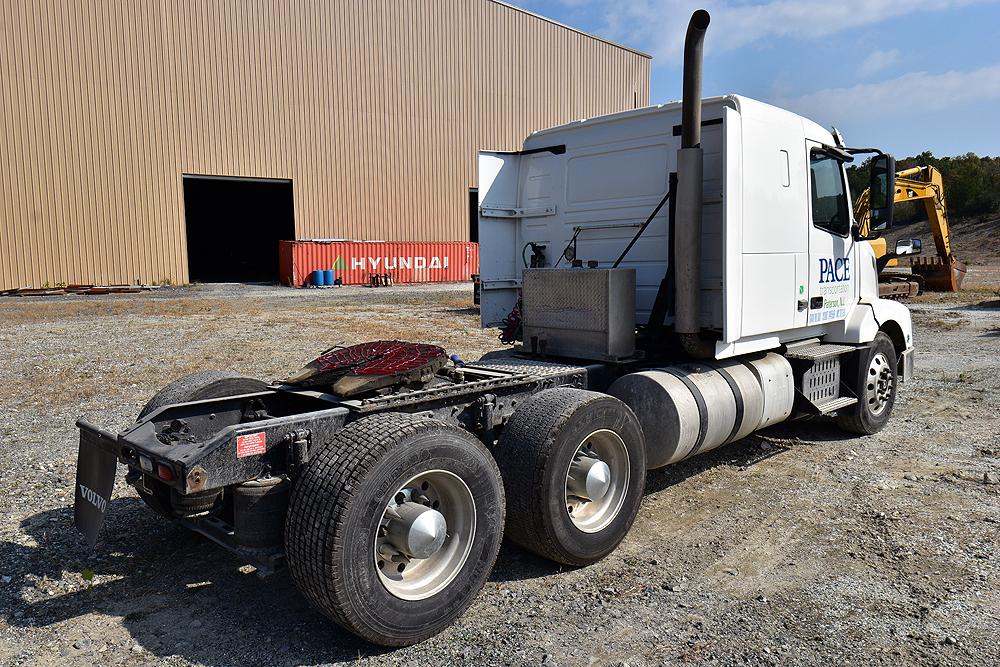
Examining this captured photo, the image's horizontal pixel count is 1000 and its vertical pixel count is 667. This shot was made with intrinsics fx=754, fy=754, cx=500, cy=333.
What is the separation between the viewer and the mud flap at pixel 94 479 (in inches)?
149

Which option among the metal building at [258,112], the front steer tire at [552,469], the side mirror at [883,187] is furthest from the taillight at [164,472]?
the metal building at [258,112]

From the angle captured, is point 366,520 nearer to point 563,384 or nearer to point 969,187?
point 563,384

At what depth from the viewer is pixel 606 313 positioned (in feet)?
18.2

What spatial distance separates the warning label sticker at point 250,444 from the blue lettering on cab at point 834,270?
5.00 metres

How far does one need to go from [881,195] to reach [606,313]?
293 centimetres

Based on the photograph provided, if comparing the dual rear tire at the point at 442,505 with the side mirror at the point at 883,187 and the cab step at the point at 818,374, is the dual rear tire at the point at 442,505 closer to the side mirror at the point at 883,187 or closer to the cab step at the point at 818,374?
the cab step at the point at 818,374

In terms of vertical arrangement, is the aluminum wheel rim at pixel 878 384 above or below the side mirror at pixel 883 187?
below

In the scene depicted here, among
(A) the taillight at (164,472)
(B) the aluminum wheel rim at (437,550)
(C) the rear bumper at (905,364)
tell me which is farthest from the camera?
(C) the rear bumper at (905,364)

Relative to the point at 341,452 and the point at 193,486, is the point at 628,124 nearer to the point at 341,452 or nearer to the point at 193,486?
the point at 341,452

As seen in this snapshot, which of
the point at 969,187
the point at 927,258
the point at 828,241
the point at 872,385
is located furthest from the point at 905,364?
the point at 969,187

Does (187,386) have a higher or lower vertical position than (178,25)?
lower

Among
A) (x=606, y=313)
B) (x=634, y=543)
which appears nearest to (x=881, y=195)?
(x=606, y=313)

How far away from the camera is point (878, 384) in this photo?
24.1 ft

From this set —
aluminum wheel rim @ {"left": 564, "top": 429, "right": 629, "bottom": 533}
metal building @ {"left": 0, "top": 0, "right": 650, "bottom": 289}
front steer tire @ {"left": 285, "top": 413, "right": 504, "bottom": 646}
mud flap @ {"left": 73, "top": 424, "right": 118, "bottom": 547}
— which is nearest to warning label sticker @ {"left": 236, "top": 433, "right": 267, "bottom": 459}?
front steer tire @ {"left": 285, "top": 413, "right": 504, "bottom": 646}
